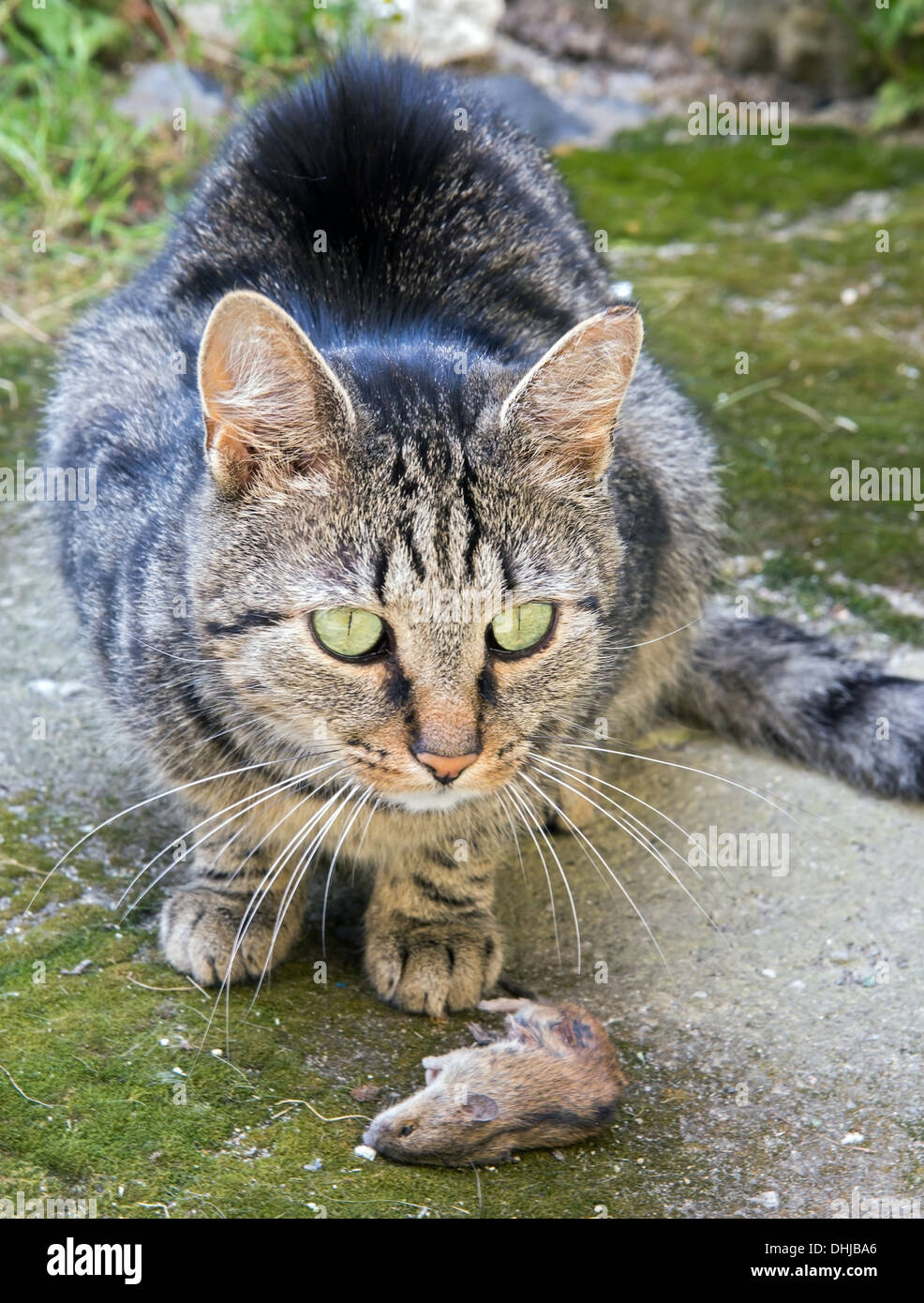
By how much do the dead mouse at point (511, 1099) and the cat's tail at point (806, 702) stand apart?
1.20 meters

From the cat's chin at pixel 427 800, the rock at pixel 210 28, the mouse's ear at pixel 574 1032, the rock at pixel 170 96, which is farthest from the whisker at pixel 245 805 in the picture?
the rock at pixel 210 28

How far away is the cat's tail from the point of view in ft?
11.1

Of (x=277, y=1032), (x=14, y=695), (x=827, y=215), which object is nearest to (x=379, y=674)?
(x=277, y=1032)

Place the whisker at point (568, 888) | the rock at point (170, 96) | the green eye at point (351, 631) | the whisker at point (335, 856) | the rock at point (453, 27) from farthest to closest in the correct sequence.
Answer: the rock at point (453, 27)
the rock at point (170, 96)
the whisker at point (568, 888)
the whisker at point (335, 856)
the green eye at point (351, 631)

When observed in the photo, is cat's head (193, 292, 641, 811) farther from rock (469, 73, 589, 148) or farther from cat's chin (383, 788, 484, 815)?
rock (469, 73, 589, 148)

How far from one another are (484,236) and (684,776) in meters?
1.43

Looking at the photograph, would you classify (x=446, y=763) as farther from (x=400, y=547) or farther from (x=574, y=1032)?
(x=574, y=1032)

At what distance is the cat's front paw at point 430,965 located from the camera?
2.84 m

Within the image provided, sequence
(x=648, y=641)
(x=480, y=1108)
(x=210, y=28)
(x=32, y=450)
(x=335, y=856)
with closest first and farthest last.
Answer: (x=480, y=1108) → (x=335, y=856) → (x=648, y=641) → (x=32, y=450) → (x=210, y=28)

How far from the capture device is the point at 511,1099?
2420 mm

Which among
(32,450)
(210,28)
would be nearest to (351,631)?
(32,450)

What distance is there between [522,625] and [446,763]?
0.30 m

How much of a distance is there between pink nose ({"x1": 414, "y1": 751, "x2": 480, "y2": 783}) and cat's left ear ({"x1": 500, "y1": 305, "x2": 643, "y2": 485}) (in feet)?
1.85

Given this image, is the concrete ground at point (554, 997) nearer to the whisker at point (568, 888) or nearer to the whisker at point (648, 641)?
the whisker at point (568, 888)
